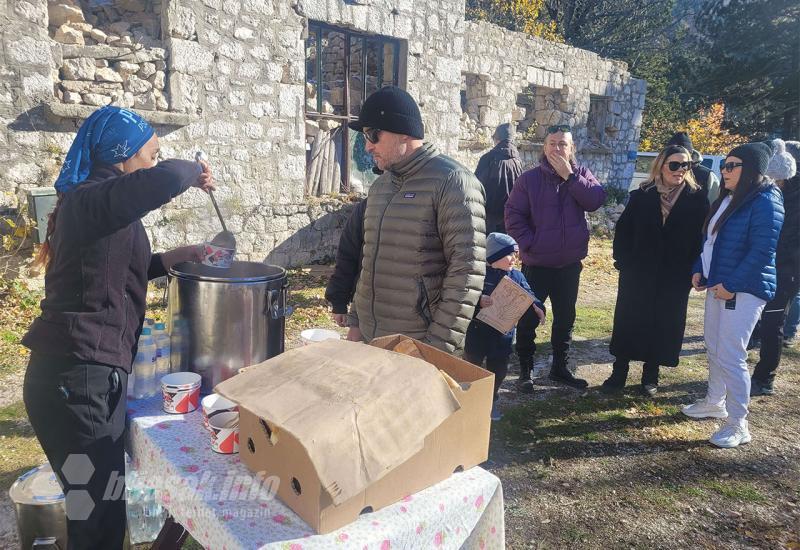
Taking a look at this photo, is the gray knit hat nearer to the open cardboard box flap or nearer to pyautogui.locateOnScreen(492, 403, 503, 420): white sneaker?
pyautogui.locateOnScreen(492, 403, 503, 420): white sneaker

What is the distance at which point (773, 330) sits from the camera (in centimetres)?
427

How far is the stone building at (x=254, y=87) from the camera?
520 cm

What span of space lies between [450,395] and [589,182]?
10.0ft

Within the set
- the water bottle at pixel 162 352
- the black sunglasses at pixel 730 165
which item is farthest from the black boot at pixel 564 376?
the water bottle at pixel 162 352

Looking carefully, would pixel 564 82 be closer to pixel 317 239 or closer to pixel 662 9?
pixel 317 239

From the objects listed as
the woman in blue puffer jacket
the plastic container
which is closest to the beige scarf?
the woman in blue puffer jacket

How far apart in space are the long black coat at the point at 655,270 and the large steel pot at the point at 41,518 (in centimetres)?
362

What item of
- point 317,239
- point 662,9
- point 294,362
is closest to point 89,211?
point 294,362

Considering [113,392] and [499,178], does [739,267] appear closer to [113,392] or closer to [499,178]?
[499,178]

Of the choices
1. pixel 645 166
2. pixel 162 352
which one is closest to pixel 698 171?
pixel 162 352

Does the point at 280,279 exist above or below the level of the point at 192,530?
above

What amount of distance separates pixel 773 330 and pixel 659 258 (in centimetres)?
117

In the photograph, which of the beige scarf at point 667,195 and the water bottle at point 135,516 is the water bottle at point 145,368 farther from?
the beige scarf at point 667,195

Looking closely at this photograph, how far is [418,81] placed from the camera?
809cm
